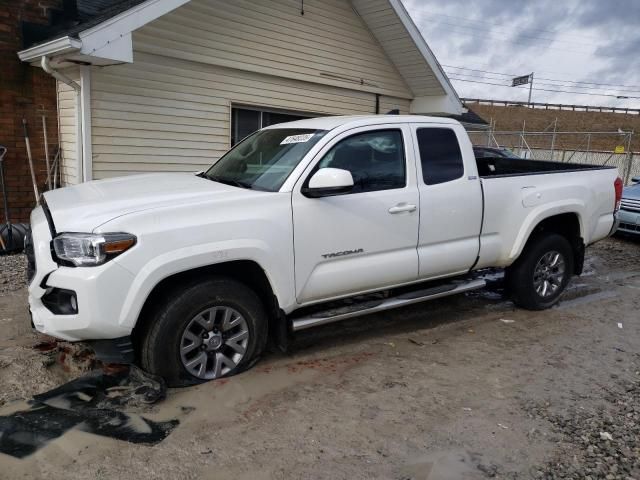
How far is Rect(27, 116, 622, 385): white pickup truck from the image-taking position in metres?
3.20

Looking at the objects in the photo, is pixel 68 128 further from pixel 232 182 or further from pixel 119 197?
pixel 119 197

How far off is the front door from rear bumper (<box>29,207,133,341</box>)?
124 centimetres

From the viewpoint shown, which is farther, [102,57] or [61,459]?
[102,57]

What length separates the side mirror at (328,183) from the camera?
365cm

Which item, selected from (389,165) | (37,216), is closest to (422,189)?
(389,165)

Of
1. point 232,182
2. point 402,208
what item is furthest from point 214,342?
point 402,208

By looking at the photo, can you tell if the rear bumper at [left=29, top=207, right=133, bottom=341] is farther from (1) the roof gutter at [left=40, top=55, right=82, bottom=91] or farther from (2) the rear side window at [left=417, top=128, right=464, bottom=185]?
(1) the roof gutter at [left=40, top=55, right=82, bottom=91]

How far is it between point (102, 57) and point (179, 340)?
14.1ft

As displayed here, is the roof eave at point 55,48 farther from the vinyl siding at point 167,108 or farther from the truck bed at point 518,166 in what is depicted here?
the truck bed at point 518,166

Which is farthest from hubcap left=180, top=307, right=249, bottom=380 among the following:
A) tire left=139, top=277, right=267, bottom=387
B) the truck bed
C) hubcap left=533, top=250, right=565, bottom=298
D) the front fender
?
the truck bed

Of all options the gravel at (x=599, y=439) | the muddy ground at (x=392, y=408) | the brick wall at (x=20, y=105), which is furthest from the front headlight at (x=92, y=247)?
the brick wall at (x=20, y=105)

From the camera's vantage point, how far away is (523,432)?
3.23 m

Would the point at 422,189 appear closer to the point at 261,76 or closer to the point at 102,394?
the point at 102,394

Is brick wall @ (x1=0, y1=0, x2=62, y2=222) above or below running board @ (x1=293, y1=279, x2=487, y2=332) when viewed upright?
above
